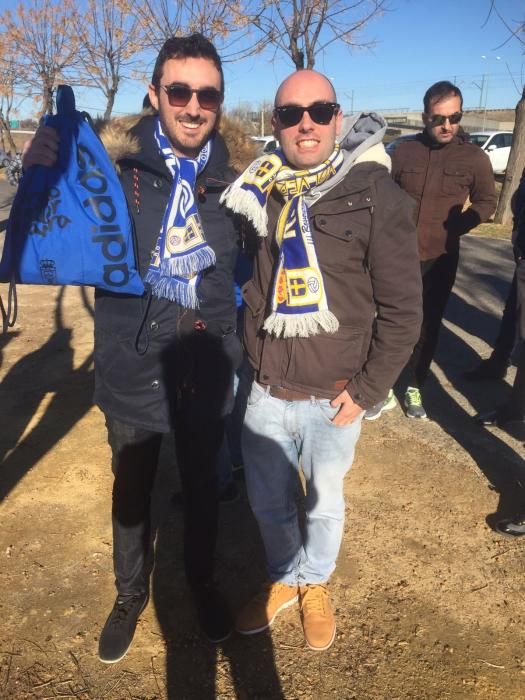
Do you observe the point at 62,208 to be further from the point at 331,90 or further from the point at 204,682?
the point at 204,682

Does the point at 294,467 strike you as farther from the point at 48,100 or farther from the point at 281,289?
the point at 48,100

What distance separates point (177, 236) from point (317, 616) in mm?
1663

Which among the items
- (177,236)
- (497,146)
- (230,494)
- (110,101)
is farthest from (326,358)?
(497,146)

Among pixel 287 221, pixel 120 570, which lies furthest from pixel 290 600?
pixel 287 221

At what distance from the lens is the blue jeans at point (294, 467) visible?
2.04 m

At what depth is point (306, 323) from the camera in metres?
1.87

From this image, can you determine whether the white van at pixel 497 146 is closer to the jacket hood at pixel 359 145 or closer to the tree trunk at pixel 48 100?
the tree trunk at pixel 48 100

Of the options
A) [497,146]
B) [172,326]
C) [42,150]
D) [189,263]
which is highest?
[497,146]

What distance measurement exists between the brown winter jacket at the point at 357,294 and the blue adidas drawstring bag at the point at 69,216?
580 millimetres

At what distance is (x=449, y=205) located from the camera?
12.7 ft

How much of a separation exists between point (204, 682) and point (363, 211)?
185 cm

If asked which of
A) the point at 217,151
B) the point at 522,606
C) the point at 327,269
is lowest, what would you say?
the point at 522,606

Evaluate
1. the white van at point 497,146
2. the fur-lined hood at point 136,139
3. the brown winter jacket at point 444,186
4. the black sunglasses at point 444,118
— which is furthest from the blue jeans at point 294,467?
the white van at point 497,146

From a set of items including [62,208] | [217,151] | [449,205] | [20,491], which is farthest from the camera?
[449,205]
